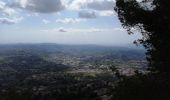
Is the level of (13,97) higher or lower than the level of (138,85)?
lower

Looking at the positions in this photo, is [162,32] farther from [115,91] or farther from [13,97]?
[13,97]

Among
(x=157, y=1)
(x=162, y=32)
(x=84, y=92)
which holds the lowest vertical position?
(x=84, y=92)

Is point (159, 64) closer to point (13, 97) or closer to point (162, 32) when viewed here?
point (162, 32)

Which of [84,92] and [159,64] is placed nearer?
[159,64]

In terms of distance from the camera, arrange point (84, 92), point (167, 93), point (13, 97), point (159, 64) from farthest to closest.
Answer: point (84, 92) < point (13, 97) < point (159, 64) < point (167, 93)

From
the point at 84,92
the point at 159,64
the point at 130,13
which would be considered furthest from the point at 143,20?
the point at 84,92

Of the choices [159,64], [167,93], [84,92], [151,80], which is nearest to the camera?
[167,93]

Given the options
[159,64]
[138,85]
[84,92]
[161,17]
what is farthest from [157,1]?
[84,92]
